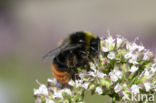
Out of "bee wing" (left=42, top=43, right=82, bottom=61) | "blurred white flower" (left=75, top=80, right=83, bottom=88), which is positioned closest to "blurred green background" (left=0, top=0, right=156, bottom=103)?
"blurred white flower" (left=75, top=80, right=83, bottom=88)

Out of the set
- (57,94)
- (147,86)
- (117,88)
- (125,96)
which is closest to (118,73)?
(117,88)

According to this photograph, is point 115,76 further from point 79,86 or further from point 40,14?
point 40,14

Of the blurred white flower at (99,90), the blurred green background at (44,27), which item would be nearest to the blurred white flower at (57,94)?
the blurred white flower at (99,90)

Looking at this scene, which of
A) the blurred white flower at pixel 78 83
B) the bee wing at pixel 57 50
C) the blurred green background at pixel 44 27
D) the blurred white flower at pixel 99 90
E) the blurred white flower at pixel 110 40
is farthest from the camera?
the blurred green background at pixel 44 27

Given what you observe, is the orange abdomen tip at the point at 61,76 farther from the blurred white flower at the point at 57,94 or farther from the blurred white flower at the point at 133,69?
the blurred white flower at the point at 133,69

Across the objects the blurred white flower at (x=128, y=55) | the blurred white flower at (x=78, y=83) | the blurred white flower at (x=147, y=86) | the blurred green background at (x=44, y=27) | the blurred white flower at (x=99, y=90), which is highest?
the blurred green background at (x=44, y=27)

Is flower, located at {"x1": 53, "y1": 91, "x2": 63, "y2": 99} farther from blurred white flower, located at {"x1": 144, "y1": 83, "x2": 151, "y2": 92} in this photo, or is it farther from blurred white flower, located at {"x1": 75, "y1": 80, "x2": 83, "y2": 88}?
blurred white flower, located at {"x1": 144, "y1": 83, "x2": 151, "y2": 92}
